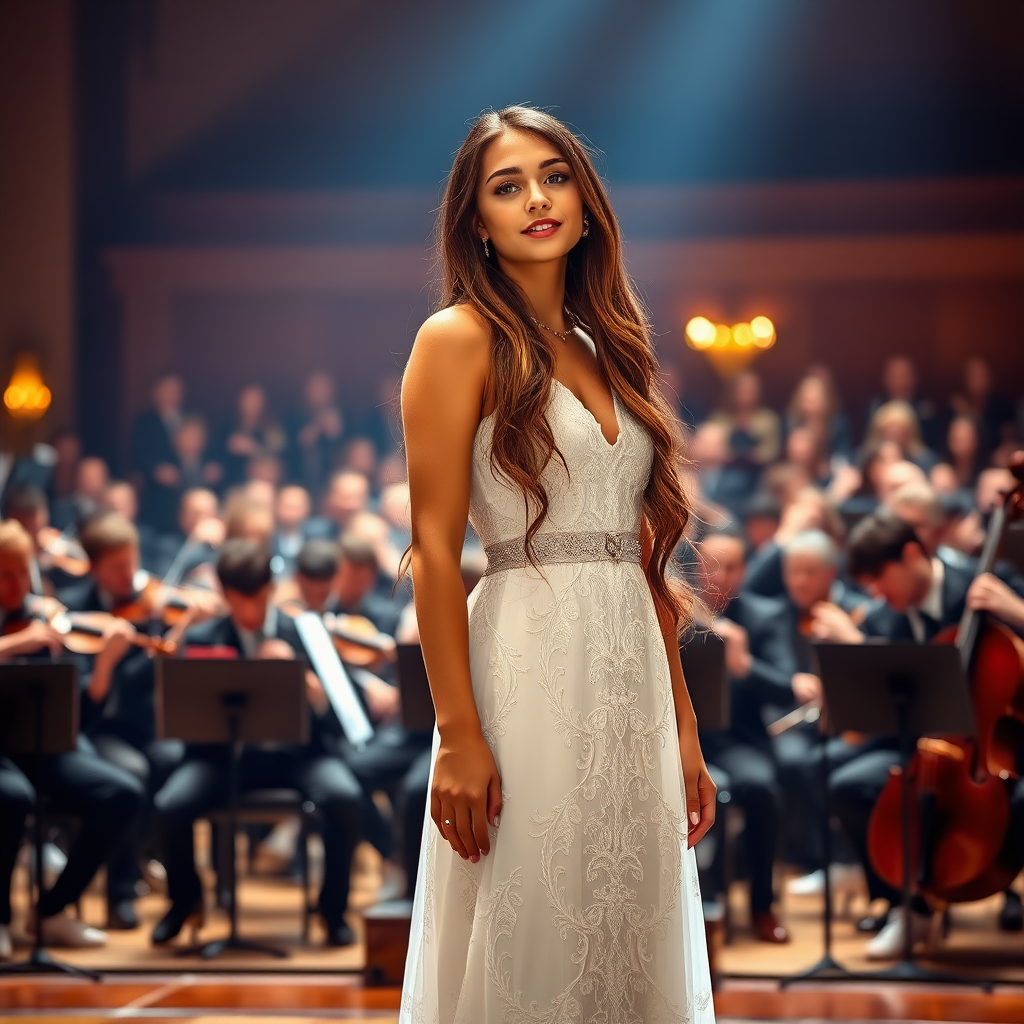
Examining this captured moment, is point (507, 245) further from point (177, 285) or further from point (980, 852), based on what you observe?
point (177, 285)

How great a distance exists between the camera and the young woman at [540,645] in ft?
5.68

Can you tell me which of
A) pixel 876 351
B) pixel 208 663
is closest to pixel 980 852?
pixel 208 663

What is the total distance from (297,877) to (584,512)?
4.23 meters

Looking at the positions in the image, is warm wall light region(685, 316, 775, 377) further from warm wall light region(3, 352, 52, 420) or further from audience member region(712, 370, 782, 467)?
warm wall light region(3, 352, 52, 420)

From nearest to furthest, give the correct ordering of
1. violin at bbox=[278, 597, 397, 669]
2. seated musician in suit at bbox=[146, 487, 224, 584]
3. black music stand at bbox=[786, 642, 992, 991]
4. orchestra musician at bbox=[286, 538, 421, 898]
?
black music stand at bbox=[786, 642, 992, 991], orchestra musician at bbox=[286, 538, 421, 898], violin at bbox=[278, 597, 397, 669], seated musician in suit at bbox=[146, 487, 224, 584]

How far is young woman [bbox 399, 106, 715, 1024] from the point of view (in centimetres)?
173

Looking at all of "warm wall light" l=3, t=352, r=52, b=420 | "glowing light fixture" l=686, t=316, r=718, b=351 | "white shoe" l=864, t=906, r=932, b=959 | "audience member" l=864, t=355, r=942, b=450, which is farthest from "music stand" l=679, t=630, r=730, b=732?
"warm wall light" l=3, t=352, r=52, b=420

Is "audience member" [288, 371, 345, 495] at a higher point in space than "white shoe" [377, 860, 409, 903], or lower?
higher

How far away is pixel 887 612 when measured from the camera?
183 inches

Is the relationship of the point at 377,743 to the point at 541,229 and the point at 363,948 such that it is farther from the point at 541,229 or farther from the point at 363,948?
the point at 541,229

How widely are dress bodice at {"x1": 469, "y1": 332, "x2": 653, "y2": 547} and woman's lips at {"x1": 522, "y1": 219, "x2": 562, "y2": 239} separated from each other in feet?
0.61

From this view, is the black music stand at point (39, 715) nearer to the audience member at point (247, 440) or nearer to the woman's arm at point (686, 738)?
the woman's arm at point (686, 738)

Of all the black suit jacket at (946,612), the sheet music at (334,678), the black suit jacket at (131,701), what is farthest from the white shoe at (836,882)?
the black suit jacket at (131,701)

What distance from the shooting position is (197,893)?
4.56 meters
